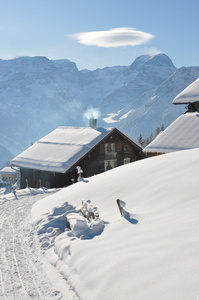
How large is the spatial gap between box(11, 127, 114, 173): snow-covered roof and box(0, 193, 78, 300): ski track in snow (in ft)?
49.9

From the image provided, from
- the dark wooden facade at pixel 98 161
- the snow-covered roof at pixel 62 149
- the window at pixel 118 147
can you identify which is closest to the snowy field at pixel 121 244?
→ the snow-covered roof at pixel 62 149

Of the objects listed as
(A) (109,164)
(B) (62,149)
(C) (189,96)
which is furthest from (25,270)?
(A) (109,164)

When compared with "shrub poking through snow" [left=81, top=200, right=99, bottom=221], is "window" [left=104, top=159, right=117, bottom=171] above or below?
below

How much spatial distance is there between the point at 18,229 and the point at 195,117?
42.5 ft

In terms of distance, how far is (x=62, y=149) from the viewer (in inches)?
1125

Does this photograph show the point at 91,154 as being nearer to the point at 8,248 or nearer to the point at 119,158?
the point at 119,158

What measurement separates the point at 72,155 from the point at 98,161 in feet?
10.9

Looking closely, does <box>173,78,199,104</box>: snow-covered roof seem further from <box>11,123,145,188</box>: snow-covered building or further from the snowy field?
the snowy field

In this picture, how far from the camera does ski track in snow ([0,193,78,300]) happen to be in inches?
234

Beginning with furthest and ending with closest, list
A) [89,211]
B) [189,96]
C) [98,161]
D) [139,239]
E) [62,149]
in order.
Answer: [98,161]
[62,149]
[189,96]
[89,211]
[139,239]

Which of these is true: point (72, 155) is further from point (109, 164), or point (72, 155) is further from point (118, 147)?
point (118, 147)

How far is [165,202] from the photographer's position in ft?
25.2

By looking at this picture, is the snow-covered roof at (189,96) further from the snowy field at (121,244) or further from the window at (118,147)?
the window at (118,147)

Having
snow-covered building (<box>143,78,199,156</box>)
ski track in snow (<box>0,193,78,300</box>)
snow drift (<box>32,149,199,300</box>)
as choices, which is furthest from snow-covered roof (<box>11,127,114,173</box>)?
snow drift (<box>32,149,199,300</box>)
